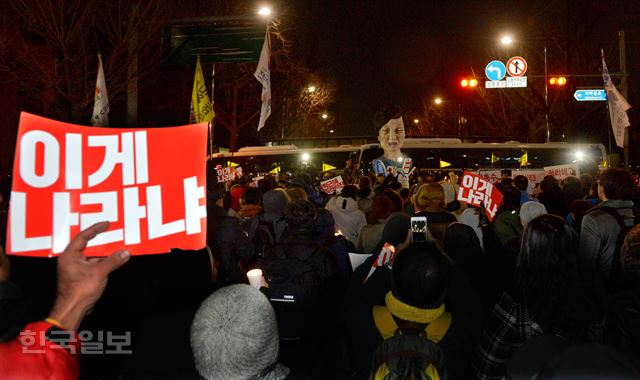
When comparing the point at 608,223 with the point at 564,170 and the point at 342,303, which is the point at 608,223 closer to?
the point at 342,303

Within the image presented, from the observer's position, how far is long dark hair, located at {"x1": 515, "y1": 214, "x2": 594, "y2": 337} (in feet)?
8.53

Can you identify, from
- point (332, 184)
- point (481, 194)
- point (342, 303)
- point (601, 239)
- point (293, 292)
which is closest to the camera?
point (342, 303)

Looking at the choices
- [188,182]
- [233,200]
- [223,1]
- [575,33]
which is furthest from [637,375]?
[575,33]

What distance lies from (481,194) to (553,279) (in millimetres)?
3948

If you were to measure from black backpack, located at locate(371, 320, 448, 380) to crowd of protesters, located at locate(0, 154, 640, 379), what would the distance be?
23 mm

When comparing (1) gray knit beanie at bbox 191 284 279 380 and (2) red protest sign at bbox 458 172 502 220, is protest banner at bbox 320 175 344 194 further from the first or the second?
(1) gray knit beanie at bbox 191 284 279 380

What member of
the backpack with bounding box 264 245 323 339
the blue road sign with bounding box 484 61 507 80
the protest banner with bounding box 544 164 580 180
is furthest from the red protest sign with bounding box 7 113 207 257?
the blue road sign with bounding box 484 61 507 80

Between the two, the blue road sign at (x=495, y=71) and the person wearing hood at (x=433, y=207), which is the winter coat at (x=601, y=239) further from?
the blue road sign at (x=495, y=71)

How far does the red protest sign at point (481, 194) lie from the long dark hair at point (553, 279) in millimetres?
3455

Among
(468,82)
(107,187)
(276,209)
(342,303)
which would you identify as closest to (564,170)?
(468,82)

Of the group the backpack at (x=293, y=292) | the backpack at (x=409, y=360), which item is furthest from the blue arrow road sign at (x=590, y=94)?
the backpack at (x=409, y=360)

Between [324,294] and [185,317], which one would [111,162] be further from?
[324,294]

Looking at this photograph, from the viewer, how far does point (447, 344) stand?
8.97ft

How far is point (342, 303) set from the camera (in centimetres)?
351
